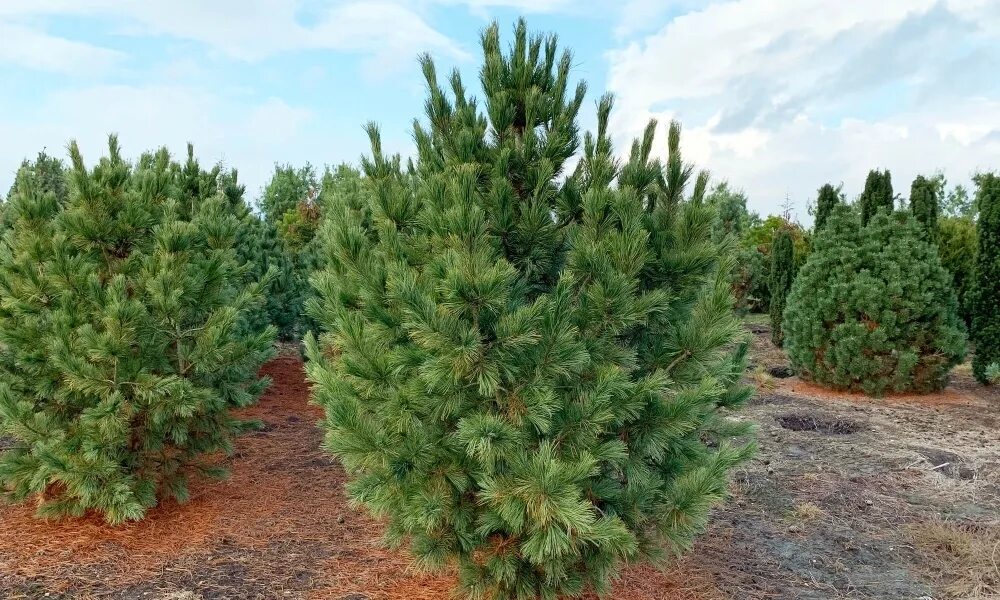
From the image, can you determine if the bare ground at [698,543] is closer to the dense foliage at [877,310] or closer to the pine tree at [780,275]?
the dense foliage at [877,310]

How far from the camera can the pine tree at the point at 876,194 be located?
34.5 ft

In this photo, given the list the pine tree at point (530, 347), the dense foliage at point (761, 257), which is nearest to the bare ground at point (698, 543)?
the pine tree at point (530, 347)

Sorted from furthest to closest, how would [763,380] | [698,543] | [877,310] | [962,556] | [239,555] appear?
[763,380]
[877,310]
[698,543]
[962,556]
[239,555]

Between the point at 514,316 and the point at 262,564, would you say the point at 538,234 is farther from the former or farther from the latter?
the point at 262,564

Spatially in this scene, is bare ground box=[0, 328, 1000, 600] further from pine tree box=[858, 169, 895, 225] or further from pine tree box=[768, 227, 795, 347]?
pine tree box=[768, 227, 795, 347]

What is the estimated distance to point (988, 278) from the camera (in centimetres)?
930

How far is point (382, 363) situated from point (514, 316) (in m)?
0.67

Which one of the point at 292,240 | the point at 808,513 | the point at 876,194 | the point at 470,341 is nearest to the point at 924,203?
the point at 876,194

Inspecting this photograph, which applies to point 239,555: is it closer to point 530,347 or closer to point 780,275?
point 530,347

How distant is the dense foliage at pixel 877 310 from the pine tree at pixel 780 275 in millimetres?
3777

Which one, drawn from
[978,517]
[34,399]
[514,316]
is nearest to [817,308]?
[978,517]

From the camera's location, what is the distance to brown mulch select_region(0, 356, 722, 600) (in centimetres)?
393

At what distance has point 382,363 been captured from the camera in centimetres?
302

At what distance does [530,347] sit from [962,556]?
3.56m
